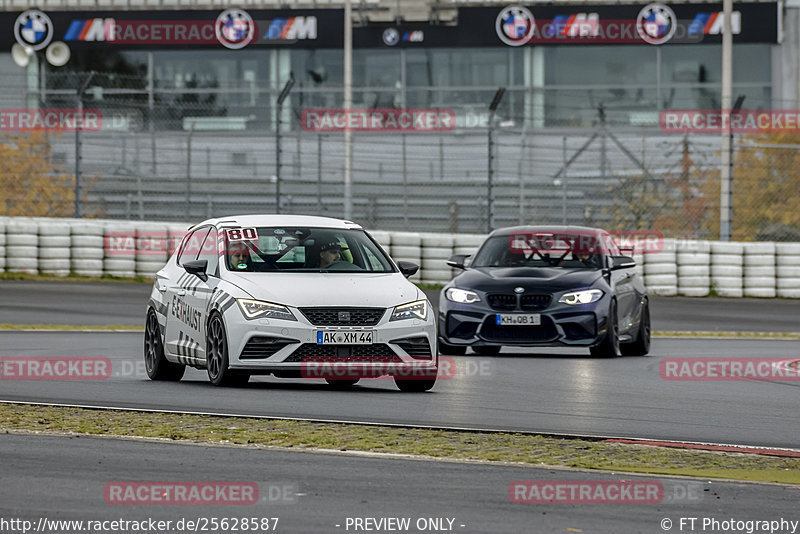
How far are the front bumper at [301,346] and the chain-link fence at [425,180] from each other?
14.9 meters

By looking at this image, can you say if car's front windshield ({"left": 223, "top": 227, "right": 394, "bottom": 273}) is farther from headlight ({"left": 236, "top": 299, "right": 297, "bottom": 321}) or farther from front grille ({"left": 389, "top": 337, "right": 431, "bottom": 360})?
front grille ({"left": 389, "top": 337, "right": 431, "bottom": 360})

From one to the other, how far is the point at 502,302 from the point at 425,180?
48.6 feet

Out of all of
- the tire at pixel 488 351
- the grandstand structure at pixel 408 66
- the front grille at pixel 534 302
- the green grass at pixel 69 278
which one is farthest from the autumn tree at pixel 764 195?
the front grille at pixel 534 302

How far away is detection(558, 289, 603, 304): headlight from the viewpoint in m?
16.4

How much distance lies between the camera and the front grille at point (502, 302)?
53.8ft

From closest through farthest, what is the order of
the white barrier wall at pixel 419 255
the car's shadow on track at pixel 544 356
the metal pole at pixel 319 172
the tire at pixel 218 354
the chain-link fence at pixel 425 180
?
the tire at pixel 218 354 → the car's shadow on track at pixel 544 356 → the white barrier wall at pixel 419 255 → the chain-link fence at pixel 425 180 → the metal pole at pixel 319 172

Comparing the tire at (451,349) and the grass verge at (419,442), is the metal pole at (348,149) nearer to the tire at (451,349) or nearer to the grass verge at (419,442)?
the tire at (451,349)

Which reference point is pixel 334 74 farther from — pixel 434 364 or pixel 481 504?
pixel 481 504

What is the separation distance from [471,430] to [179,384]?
13.3 feet

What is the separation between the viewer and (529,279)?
16.5 metres

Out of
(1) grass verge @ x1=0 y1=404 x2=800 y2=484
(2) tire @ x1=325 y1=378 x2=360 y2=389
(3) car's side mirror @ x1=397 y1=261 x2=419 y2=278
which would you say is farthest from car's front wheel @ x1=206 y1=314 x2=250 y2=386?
(1) grass verge @ x1=0 y1=404 x2=800 y2=484

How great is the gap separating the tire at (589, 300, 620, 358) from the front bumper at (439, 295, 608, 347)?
0.12 meters

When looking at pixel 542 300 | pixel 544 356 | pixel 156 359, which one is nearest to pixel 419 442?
pixel 156 359

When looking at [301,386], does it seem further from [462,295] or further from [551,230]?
[551,230]
